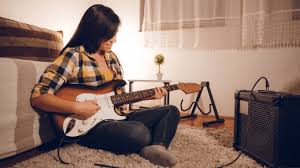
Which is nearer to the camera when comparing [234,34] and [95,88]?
[95,88]

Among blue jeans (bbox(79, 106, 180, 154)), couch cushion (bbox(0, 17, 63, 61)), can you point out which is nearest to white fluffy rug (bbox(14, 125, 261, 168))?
blue jeans (bbox(79, 106, 180, 154))

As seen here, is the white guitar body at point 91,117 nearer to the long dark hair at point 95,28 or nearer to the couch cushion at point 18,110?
the couch cushion at point 18,110

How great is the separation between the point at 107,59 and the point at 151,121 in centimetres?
40

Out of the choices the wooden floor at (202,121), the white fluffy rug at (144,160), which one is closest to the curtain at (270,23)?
the wooden floor at (202,121)

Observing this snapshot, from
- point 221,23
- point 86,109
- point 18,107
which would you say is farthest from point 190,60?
point 18,107

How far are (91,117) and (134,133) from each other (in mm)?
199

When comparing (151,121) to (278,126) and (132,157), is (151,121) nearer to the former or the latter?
(132,157)

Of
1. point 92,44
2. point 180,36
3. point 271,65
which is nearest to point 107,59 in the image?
point 92,44

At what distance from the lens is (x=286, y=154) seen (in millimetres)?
950

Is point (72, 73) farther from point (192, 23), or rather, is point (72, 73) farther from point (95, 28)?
point (192, 23)

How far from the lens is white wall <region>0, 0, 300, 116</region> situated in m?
2.24

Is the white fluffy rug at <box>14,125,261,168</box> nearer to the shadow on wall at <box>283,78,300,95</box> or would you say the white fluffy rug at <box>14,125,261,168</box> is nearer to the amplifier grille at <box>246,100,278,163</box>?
the amplifier grille at <box>246,100,278,163</box>

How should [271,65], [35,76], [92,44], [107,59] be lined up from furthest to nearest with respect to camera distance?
[271,65] → [107,59] → [92,44] → [35,76]

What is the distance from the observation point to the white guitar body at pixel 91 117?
3.55ft
